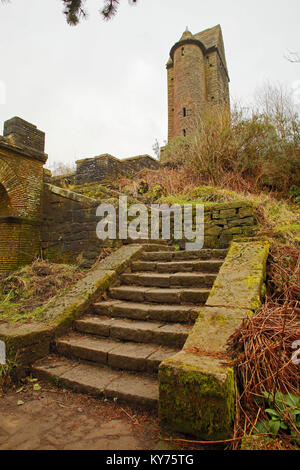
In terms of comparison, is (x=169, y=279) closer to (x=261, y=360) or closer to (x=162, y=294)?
(x=162, y=294)

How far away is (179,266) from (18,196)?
4463 mm

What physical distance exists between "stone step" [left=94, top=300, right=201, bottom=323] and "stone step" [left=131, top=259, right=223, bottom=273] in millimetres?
824

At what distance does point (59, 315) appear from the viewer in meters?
3.05

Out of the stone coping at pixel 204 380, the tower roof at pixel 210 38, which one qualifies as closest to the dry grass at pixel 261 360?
the stone coping at pixel 204 380

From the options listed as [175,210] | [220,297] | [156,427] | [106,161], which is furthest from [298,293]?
[106,161]

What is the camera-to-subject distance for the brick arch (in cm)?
601

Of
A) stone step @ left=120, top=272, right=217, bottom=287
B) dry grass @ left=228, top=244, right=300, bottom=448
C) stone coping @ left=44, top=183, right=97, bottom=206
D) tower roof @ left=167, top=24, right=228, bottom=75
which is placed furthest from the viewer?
tower roof @ left=167, top=24, right=228, bottom=75

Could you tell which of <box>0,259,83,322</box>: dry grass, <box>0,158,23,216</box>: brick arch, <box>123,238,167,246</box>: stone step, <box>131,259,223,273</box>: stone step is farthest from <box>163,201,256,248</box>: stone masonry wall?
<box>0,158,23,216</box>: brick arch

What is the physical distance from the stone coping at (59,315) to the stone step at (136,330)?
0.21 meters

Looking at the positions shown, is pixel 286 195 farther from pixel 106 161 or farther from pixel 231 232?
pixel 106 161

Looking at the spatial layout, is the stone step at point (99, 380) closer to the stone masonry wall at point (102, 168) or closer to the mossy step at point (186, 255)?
the mossy step at point (186, 255)

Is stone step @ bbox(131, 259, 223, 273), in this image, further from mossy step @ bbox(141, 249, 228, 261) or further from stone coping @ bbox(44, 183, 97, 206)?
stone coping @ bbox(44, 183, 97, 206)

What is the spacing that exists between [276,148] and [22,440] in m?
8.42

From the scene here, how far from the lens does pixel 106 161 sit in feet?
33.6
